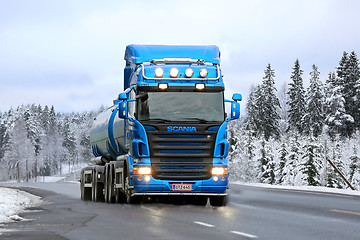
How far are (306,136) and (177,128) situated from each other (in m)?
35.4

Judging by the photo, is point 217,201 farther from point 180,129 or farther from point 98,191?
point 98,191

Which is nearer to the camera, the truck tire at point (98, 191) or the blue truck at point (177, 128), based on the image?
the blue truck at point (177, 128)

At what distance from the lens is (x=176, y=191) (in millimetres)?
16250

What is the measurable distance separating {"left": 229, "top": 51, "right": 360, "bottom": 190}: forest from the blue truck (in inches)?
1064

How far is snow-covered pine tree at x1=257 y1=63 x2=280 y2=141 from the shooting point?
101 meters

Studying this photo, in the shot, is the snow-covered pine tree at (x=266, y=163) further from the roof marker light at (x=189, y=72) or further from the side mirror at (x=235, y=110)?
the roof marker light at (x=189, y=72)

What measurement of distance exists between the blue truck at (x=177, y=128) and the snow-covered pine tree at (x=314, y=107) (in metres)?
81.7

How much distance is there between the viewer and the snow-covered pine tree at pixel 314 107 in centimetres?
9800

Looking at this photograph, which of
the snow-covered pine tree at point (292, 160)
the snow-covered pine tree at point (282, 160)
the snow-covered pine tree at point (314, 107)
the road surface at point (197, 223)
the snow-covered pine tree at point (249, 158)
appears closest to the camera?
the road surface at point (197, 223)

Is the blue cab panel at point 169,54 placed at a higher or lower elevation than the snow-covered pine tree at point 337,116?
lower

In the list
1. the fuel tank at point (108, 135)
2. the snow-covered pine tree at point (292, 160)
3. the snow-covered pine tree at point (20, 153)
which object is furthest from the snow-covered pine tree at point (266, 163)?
the snow-covered pine tree at point (20, 153)

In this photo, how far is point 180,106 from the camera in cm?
1650

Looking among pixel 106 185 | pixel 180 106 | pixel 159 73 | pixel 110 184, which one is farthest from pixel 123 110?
pixel 106 185

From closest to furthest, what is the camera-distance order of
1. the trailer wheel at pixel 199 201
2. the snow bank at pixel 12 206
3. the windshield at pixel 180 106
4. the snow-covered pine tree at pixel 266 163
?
the snow bank at pixel 12 206 → the windshield at pixel 180 106 → the trailer wheel at pixel 199 201 → the snow-covered pine tree at pixel 266 163
